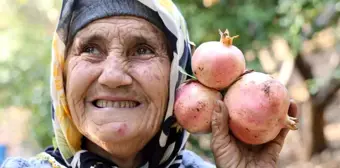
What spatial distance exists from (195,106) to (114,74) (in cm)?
24

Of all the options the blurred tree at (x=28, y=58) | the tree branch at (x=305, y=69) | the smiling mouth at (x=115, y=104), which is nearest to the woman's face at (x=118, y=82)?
the smiling mouth at (x=115, y=104)

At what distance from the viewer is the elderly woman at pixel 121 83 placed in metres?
1.69

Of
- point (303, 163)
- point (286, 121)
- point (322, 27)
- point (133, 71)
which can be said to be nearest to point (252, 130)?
point (286, 121)

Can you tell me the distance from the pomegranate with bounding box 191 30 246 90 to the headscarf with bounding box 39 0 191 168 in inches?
8.5

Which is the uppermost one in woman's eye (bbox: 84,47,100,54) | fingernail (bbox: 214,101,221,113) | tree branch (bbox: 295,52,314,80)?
woman's eye (bbox: 84,47,100,54)

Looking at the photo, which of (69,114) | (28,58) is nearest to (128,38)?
(69,114)

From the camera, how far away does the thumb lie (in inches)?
61.2

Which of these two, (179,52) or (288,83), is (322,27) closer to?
(288,83)

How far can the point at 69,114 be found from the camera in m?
1.83

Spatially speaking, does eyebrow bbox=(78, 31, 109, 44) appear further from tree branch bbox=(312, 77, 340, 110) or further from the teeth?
tree branch bbox=(312, 77, 340, 110)

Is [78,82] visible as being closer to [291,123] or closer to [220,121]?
[220,121]

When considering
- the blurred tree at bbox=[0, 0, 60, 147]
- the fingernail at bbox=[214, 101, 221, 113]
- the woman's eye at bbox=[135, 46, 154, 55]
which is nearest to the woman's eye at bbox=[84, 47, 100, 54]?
the woman's eye at bbox=[135, 46, 154, 55]

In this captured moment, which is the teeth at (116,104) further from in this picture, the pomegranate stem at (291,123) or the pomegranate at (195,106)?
the pomegranate stem at (291,123)

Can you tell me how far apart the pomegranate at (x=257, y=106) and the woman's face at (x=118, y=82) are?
0.26m
